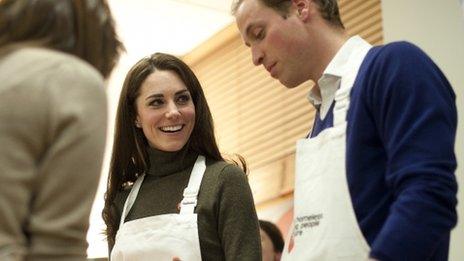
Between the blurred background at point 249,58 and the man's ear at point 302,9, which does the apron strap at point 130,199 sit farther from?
the blurred background at point 249,58

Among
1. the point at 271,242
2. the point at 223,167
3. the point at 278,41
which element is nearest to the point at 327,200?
the point at 278,41

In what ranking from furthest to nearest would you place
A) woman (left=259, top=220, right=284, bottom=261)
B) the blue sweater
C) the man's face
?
woman (left=259, top=220, right=284, bottom=261), the man's face, the blue sweater

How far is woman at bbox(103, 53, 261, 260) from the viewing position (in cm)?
163

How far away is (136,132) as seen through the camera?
6.27ft

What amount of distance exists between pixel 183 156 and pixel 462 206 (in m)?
1.12

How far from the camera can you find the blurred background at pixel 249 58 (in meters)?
2.65

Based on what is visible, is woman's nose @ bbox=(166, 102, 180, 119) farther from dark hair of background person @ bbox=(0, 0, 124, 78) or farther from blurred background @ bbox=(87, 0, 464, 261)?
blurred background @ bbox=(87, 0, 464, 261)

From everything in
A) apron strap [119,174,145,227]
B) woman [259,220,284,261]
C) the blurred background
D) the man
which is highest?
the man

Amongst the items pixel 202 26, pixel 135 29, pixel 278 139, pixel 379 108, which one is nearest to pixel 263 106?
pixel 278 139

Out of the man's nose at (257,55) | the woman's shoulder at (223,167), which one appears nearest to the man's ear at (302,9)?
the man's nose at (257,55)

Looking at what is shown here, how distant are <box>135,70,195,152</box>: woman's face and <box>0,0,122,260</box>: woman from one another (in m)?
0.89

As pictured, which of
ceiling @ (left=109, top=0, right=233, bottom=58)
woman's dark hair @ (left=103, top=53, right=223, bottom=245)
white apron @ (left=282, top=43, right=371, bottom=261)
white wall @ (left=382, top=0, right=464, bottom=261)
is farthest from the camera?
ceiling @ (left=109, top=0, right=233, bottom=58)

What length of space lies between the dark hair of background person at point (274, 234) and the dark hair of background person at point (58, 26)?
2.18 meters

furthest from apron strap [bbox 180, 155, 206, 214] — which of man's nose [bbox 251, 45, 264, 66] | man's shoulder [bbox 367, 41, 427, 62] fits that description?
man's shoulder [bbox 367, 41, 427, 62]
